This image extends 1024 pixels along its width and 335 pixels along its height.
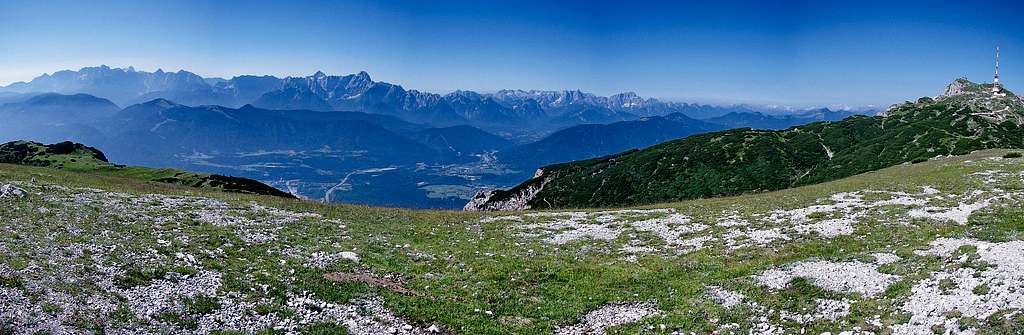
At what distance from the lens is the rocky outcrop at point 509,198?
16462 cm

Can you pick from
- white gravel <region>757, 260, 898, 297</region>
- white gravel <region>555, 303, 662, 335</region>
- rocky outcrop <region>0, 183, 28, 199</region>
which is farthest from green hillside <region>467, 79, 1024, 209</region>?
rocky outcrop <region>0, 183, 28, 199</region>

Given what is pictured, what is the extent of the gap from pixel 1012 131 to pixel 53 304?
172644mm

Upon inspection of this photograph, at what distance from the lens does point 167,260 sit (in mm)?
21938

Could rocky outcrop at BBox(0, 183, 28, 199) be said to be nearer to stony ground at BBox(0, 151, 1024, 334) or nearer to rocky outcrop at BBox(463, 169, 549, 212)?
stony ground at BBox(0, 151, 1024, 334)

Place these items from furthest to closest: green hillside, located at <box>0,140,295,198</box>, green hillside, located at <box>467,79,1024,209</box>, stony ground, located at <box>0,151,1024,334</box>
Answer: green hillside, located at <box>467,79,1024,209</box>, green hillside, located at <box>0,140,295,198</box>, stony ground, located at <box>0,151,1024,334</box>

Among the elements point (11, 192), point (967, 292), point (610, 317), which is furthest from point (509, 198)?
point (967, 292)

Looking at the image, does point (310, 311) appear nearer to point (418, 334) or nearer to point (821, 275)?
point (418, 334)

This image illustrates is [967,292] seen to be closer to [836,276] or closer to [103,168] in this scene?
[836,276]

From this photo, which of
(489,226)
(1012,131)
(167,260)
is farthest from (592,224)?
(1012,131)

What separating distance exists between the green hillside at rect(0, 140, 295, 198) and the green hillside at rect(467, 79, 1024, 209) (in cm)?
7832

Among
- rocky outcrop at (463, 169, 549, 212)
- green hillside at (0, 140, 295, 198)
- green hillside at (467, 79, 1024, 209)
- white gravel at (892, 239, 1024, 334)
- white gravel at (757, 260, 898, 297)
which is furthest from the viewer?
rocky outcrop at (463, 169, 549, 212)

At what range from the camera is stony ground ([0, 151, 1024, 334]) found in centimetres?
1677

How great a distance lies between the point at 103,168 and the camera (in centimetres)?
11031

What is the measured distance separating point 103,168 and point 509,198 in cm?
10542
